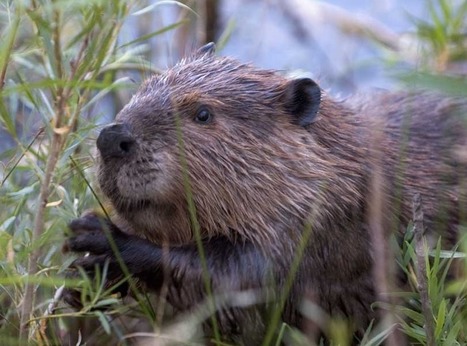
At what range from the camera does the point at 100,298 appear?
3068mm

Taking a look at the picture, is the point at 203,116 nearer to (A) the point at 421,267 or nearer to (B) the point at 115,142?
(B) the point at 115,142

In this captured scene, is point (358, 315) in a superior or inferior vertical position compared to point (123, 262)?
inferior

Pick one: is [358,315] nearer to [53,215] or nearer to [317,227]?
[317,227]

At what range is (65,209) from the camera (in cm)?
323

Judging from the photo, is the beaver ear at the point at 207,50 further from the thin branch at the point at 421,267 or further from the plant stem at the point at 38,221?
the thin branch at the point at 421,267

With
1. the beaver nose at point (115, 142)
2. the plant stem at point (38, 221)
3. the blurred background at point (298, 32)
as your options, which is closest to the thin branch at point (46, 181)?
the plant stem at point (38, 221)

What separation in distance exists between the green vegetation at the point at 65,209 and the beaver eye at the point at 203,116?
0.86ft

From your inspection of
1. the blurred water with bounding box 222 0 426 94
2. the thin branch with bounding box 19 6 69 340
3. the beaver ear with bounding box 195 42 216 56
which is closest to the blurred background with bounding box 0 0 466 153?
the blurred water with bounding box 222 0 426 94

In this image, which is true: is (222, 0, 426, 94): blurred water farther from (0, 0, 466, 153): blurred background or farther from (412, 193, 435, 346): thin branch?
(412, 193, 435, 346): thin branch

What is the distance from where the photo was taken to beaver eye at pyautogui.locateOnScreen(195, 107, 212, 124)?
315cm

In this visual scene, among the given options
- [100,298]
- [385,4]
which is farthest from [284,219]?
[385,4]

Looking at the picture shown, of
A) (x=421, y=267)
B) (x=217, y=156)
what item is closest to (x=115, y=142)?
(x=217, y=156)

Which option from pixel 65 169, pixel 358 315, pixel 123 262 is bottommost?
pixel 358 315

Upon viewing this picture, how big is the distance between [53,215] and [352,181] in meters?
0.93
